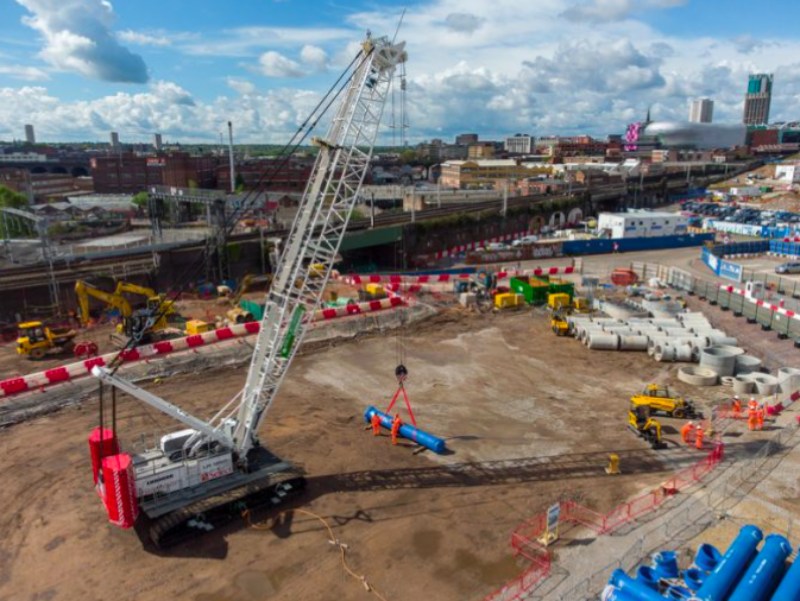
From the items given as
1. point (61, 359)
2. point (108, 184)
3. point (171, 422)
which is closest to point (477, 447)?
point (171, 422)

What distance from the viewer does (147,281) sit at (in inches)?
1742

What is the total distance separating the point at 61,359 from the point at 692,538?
96.1 feet

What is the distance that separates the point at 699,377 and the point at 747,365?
9.32ft

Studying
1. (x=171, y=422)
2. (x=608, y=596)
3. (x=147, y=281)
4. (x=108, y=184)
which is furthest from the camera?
(x=108, y=184)

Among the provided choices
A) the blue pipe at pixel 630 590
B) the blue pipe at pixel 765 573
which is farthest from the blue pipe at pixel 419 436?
the blue pipe at pixel 765 573

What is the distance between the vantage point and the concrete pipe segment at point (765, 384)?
79.0ft

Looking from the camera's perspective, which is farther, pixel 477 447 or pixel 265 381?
pixel 477 447

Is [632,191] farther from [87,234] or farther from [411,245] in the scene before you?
[87,234]

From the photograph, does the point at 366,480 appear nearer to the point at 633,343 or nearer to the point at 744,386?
the point at 744,386

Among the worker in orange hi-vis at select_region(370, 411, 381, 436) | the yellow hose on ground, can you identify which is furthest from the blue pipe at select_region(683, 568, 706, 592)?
the worker in orange hi-vis at select_region(370, 411, 381, 436)

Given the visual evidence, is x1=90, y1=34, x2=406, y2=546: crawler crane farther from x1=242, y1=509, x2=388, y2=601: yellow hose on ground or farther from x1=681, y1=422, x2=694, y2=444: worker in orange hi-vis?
x1=681, y1=422, x2=694, y2=444: worker in orange hi-vis

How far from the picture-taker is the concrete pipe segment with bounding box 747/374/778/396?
79.0 ft

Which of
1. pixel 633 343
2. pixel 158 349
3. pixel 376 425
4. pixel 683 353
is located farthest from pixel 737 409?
pixel 158 349

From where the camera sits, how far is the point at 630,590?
1159 cm
